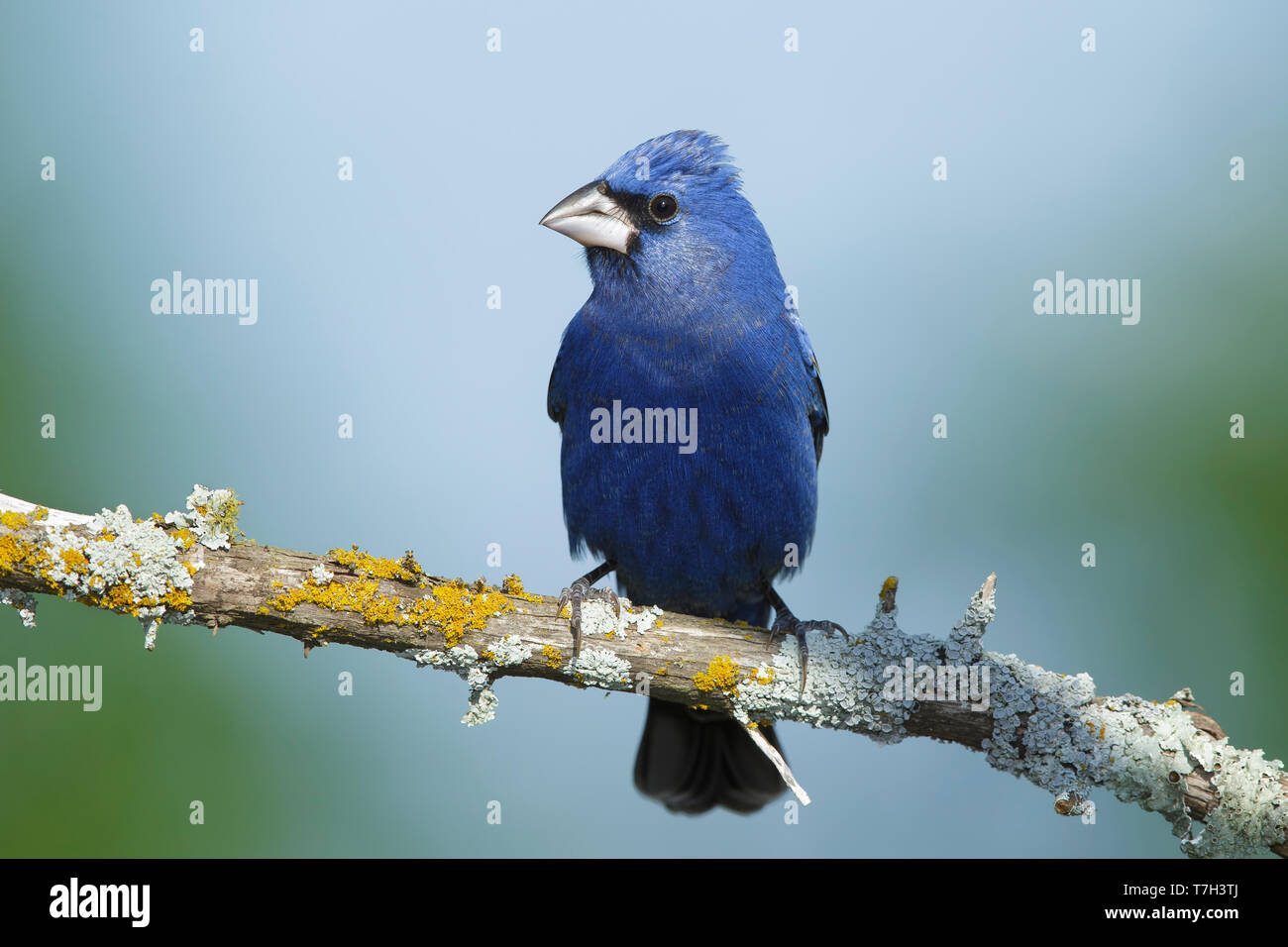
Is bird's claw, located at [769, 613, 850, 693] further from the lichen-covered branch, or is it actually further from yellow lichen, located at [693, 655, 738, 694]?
yellow lichen, located at [693, 655, 738, 694]

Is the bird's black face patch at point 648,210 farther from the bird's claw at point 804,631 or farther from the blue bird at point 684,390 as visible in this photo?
the bird's claw at point 804,631

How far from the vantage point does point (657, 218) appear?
603cm

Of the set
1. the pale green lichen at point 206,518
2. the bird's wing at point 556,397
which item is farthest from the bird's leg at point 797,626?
the pale green lichen at point 206,518

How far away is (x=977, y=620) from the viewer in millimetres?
4602

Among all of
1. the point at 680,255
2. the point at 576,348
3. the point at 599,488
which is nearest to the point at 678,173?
the point at 680,255

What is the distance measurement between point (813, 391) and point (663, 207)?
1585 millimetres

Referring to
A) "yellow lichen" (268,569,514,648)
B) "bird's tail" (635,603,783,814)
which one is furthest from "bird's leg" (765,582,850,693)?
"yellow lichen" (268,569,514,648)

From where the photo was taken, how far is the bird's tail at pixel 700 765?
6633 mm

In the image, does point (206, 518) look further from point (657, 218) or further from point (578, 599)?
point (657, 218)

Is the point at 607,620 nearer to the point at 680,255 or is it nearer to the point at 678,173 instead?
the point at 680,255

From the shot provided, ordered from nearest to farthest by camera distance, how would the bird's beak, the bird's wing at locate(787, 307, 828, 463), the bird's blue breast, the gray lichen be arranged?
1. the gray lichen
2. the bird's blue breast
3. the bird's beak
4. the bird's wing at locate(787, 307, 828, 463)

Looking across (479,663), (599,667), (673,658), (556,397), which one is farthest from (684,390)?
(479,663)

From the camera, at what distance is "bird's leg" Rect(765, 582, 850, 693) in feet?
16.0

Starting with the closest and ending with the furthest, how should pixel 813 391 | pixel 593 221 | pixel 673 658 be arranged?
pixel 673 658 → pixel 593 221 → pixel 813 391
